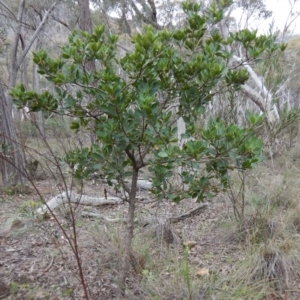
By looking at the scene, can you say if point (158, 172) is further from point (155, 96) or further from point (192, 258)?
point (192, 258)

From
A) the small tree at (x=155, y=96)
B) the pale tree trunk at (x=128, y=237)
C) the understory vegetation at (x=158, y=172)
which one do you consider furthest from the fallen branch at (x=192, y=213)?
the small tree at (x=155, y=96)

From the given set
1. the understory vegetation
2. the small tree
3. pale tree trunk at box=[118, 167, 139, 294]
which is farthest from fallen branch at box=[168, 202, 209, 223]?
the small tree

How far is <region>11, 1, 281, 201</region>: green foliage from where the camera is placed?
159cm

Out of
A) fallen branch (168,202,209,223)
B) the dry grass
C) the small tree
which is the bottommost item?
the dry grass

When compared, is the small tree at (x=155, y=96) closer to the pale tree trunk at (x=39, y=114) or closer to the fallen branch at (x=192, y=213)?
the pale tree trunk at (x=39, y=114)

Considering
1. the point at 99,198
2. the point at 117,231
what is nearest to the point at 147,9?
the point at 99,198

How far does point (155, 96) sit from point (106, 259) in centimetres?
161

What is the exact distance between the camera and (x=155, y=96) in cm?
170

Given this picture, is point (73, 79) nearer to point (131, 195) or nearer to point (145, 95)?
point (145, 95)

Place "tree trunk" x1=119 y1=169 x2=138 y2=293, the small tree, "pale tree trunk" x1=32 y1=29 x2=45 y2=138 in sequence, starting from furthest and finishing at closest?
"pale tree trunk" x1=32 y1=29 x2=45 y2=138 → "tree trunk" x1=119 y1=169 x2=138 y2=293 → the small tree

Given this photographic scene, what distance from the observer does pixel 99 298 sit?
7.63 ft


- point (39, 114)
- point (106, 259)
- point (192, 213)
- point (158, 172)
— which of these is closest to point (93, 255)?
point (106, 259)

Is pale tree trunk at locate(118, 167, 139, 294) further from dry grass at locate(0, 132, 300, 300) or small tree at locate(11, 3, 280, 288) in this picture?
small tree at locate(11, 3, 280, 288)

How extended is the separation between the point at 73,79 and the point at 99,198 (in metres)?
3.01
